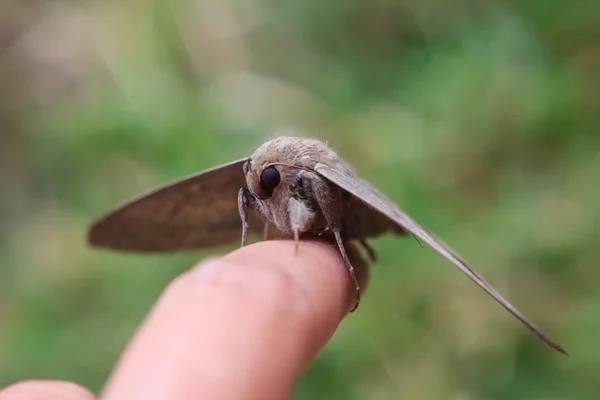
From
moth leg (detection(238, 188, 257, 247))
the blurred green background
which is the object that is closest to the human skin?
moth leg (detection(238, 188, 257, 247))

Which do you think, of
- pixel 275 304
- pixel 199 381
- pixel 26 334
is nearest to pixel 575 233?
pixel 275 304

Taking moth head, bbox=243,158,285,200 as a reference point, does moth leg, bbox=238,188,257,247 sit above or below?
below

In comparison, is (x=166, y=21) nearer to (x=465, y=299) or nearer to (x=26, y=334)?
(x=26, y=334)

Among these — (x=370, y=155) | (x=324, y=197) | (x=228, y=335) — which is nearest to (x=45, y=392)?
(x=228, y=335)

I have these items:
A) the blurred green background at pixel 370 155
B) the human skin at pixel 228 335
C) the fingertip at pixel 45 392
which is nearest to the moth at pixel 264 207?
the human skin at pixel 228 335

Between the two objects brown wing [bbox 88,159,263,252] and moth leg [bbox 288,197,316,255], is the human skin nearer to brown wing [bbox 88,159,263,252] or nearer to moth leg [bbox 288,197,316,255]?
moth leg [bbox 288,197,316,255]

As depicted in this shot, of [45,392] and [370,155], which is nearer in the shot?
Result: [45,392]

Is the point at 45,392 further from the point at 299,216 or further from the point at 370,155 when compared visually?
the point at 370,155
